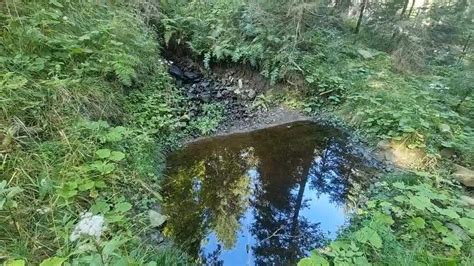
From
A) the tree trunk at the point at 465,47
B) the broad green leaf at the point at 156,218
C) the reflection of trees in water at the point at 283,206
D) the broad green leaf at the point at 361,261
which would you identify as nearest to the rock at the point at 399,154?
the reflection of trees in water at the point at 283,206

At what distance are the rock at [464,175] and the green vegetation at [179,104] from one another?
0.45 feet

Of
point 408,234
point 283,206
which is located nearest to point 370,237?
point 408,234

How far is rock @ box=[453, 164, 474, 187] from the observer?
4.07m

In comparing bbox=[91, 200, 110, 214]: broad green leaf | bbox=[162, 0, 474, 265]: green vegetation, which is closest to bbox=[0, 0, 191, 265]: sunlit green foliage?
bbox=[91, 200, 110, 214]: broad green leaf

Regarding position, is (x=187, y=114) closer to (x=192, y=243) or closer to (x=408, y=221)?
(x=192, y=243)

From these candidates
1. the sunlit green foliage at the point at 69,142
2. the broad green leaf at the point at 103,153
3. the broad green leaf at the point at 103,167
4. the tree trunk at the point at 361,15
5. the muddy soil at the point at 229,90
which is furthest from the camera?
the tree trunk at the point at 361,15

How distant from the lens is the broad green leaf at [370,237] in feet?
9.30

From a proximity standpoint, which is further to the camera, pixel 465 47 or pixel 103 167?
pixel 465 47

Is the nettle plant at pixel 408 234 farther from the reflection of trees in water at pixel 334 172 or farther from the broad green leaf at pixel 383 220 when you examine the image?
the reflection of trees in water at pixel 334 172

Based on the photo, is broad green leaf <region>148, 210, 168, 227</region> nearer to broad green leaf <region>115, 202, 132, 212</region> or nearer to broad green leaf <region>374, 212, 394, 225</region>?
broad green leaf <region>115, 202, 132, 212</region>

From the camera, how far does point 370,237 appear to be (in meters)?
2.90

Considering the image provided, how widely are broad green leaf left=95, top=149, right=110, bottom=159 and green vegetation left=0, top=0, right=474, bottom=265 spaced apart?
0.01 m

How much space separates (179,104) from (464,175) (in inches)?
185

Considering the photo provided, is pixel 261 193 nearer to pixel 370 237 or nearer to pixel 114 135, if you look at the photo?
pixel 370 237
